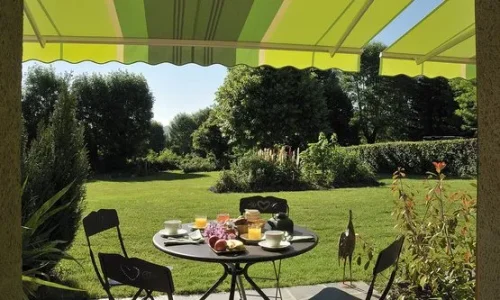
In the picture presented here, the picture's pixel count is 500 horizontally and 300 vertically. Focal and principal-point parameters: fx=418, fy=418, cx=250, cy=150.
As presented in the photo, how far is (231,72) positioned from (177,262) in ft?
62.4

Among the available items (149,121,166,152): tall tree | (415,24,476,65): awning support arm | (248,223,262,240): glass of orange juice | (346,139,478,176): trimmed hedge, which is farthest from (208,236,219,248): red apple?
(149,121,166,152): tall tree

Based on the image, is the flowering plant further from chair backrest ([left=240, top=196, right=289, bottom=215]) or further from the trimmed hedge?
the trimmed hedge

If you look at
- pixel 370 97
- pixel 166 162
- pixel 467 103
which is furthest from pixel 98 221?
pixel 370 97

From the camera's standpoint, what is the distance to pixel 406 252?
4383mm

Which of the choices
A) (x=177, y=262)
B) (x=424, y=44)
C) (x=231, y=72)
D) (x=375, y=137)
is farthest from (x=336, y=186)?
Result: (x=375, y=137)

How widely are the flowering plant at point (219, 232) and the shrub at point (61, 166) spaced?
7.60 ft

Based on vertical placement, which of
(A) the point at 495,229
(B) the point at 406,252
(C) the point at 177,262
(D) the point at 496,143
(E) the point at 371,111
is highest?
(E) the point at 371,111

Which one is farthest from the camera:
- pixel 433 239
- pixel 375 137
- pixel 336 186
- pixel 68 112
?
pixel 375 137

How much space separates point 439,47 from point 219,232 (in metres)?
3.23

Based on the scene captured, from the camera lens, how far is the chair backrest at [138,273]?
87.7 inches

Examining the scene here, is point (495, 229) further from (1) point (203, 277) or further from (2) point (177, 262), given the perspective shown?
(2) point (177, 262)

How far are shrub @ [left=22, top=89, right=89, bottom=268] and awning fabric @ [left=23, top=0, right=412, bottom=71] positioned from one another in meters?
1.22

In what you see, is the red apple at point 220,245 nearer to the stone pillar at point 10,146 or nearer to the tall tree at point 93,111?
the stone pillar at point 10,146

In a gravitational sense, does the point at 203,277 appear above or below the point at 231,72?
below
